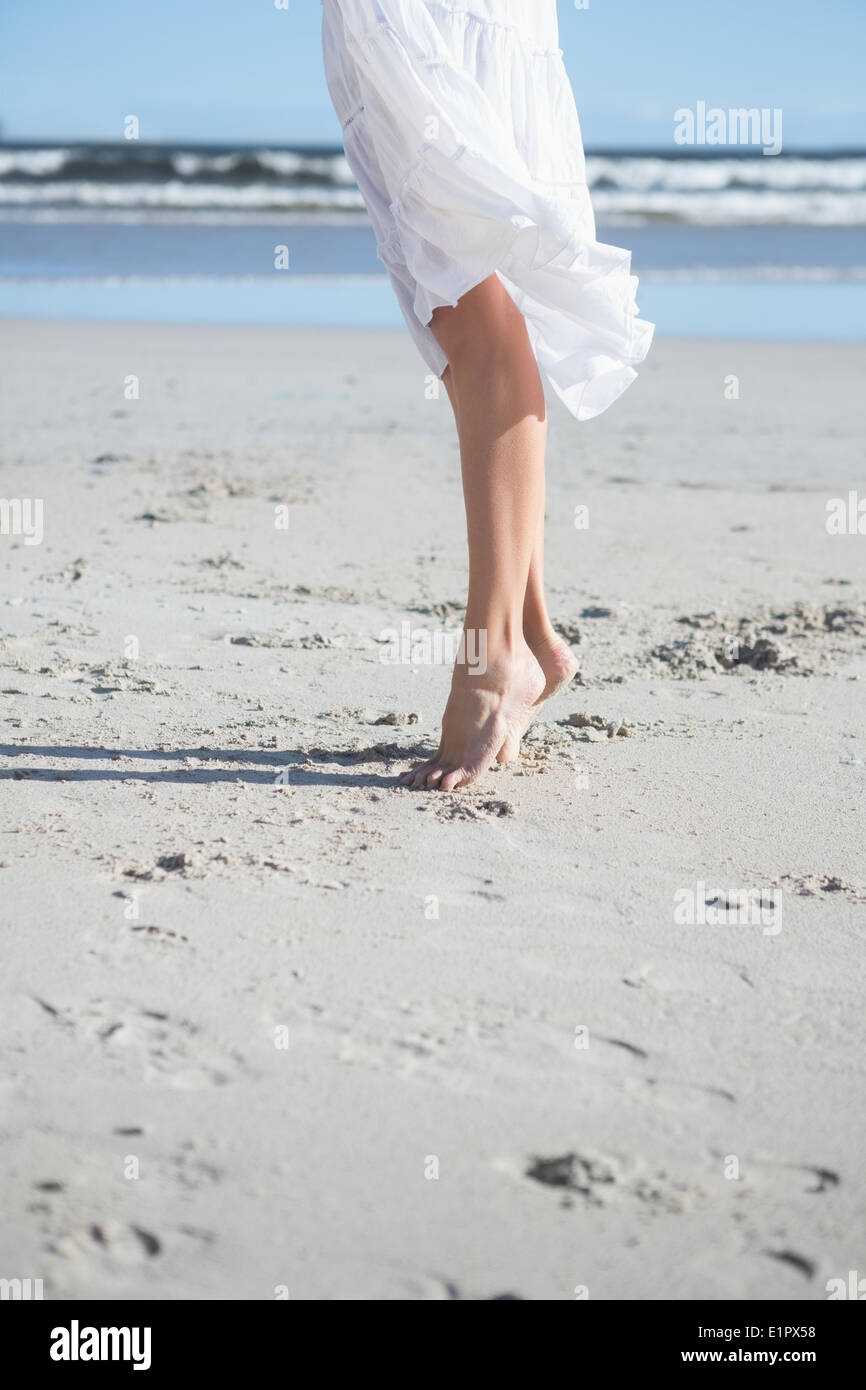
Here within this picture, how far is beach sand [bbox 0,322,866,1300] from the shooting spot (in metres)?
1.27

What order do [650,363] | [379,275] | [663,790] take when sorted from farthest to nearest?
[379,275]
[650,363]
[663,790]

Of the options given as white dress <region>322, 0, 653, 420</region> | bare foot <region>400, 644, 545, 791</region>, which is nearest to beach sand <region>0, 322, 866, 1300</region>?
bare foot <region>400, 644, 545, 791</region>

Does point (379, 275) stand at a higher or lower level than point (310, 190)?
lower

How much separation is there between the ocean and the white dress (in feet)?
25.7

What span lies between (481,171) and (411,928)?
3.90 feet

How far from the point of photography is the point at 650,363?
326 inches

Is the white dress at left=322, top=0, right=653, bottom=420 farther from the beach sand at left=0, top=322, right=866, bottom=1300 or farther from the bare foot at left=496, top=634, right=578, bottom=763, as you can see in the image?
the beach sand at left=0, top=322, right=866, bottom=1300

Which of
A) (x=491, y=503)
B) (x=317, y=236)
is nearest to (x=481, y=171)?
(x=491, y=503)

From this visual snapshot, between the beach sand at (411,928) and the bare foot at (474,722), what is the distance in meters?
0.06

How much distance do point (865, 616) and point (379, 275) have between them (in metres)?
10.9

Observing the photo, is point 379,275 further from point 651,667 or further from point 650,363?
point 651,667

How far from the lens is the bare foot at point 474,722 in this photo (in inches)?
91.7

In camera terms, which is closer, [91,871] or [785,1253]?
[785,1253]
